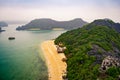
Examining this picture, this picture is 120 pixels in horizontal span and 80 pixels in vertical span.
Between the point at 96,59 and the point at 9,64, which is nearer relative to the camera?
the point at 96,59

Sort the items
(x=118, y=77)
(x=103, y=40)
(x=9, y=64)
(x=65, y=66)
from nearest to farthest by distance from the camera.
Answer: (x=118, y=77) → (x=65, y=66) → (x=9, y=64) → (x=103, y=40)

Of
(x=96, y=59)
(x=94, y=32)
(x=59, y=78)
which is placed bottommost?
(x=59, y=78)

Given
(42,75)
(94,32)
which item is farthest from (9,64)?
(94,32)

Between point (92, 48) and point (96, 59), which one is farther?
point (92, 48)

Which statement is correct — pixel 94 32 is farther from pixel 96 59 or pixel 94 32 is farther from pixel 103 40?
pixel 96 59

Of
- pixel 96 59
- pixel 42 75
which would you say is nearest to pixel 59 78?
pixel 42 75

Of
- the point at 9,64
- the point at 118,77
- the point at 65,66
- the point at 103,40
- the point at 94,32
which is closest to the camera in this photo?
the point at 118,77

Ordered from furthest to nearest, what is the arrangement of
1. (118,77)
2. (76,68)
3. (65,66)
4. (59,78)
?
1. (65,66)
2. (76,68)
3. (59,78)
4. (118,77)

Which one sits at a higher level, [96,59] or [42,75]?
[96,59]

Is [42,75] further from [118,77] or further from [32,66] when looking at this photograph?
[118,77]
